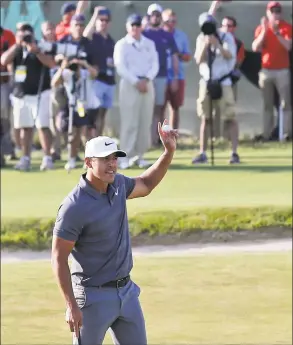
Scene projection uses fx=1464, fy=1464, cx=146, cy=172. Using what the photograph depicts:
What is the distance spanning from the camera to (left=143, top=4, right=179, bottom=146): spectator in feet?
66.0

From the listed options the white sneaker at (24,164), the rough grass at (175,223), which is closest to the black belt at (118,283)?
the rough grass at (175,223)

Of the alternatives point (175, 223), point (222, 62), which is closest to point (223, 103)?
point (222, 62)

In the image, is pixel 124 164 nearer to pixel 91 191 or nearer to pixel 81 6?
pixel 81 6

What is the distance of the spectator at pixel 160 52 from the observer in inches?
792

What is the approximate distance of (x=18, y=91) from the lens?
18797 millimetres

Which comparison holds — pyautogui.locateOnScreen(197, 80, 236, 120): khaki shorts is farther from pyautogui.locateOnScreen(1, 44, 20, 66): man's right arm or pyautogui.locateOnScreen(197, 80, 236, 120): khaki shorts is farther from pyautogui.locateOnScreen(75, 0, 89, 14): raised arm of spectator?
pyautogui.locateOnScreen(1, 44, 20, 66): man's right arm

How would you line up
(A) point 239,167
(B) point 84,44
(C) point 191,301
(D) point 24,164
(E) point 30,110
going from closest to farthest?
(C) point 191,301, (B) point 84,44, (E) point 30,110, (D) point 24,164, (A) point 239,167

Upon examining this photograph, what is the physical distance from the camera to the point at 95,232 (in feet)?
24.6

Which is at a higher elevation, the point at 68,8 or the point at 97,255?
the point at 68,8

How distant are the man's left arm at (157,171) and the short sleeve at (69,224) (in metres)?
0.63

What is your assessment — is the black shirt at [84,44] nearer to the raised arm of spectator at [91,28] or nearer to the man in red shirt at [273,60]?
the raised arm of spectator at [91,28]

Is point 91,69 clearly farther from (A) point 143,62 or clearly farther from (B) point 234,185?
Answer: (B) point 234,185

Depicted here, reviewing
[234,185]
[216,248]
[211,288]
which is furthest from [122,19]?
[211,288]

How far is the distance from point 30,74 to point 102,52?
1.07 meters
